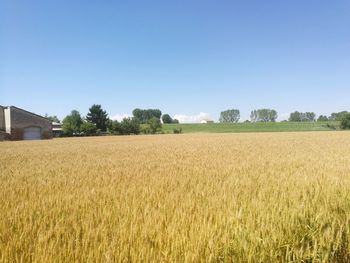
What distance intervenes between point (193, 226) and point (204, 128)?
4518 inches

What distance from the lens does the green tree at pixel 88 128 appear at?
71062 mm

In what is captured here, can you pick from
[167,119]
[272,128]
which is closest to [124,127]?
[272,128]

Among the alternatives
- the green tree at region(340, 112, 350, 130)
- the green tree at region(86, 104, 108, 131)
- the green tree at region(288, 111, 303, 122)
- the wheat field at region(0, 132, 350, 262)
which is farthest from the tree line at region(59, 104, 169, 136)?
the green tree at region(288, 111, 303, 122)

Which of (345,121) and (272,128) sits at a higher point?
(345,121)

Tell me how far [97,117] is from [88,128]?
6889 mm

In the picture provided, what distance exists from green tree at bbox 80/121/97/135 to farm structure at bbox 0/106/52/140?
16.6 metres

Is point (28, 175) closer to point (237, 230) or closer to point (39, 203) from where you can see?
point (39, 203)

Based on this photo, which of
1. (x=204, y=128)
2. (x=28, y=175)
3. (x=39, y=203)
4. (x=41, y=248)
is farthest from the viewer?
(x=204, y=128)

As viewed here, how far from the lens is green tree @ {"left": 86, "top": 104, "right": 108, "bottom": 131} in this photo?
77250 mm

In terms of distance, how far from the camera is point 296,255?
268 cm

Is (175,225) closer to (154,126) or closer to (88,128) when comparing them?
(88,128)

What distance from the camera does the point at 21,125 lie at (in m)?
51.4

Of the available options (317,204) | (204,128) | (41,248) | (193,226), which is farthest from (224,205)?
(204,128)

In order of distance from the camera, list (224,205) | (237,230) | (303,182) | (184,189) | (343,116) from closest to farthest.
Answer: (237,230), (224,205), (184,189), (303,182), (343,116)
